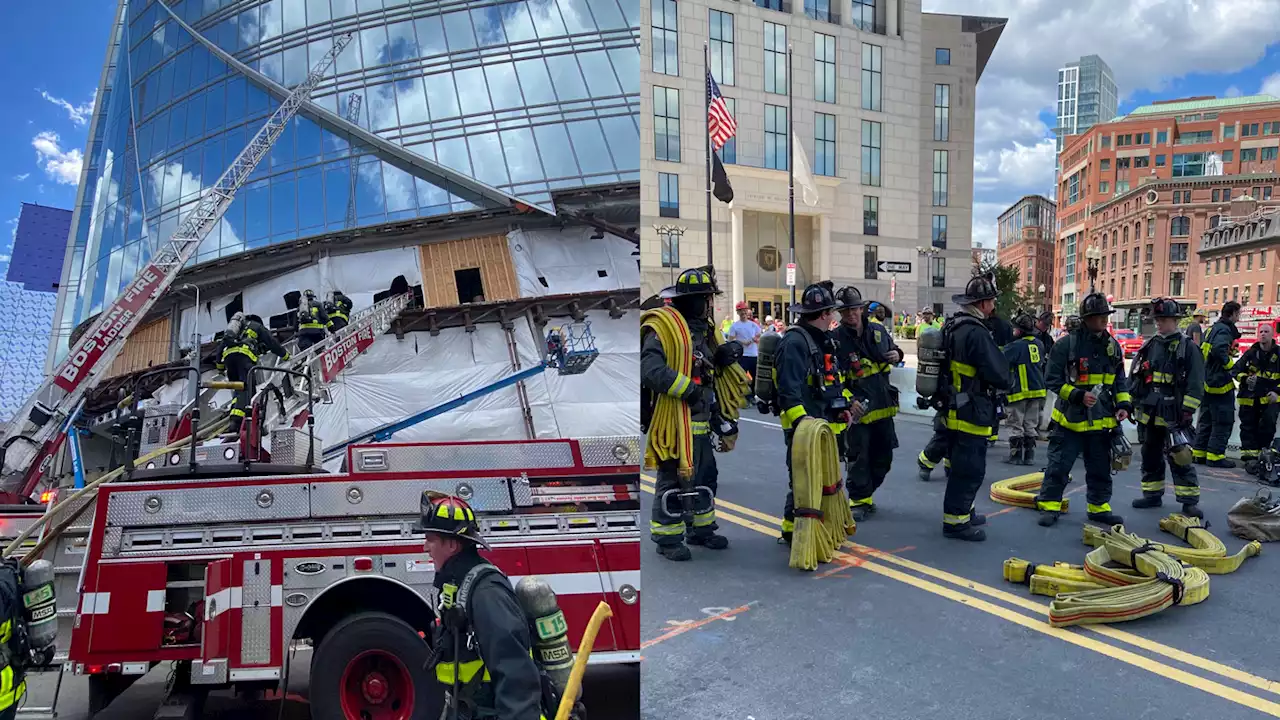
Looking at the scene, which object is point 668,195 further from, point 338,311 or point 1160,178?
point 1160,178

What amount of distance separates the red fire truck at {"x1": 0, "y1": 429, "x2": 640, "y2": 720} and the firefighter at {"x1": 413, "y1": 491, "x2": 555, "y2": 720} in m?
0.24

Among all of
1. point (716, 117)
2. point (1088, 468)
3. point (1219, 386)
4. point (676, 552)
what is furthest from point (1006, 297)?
point (716, 117)

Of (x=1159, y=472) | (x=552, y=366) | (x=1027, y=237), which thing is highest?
(x=1027, y=237)

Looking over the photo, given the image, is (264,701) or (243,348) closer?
(243,348)

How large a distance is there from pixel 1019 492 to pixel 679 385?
4765mm

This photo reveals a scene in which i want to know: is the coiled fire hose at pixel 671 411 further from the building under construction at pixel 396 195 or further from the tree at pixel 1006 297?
the tree at pixel 1006 297

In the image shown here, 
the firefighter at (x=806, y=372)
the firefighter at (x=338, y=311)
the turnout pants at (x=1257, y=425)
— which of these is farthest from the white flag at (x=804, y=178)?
the turnout pants at (x=1257, y=425)

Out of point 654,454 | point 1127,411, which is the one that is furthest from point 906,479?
point 654,454

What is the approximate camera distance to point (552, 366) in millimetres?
2418

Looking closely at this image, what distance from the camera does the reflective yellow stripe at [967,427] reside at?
19.4ft

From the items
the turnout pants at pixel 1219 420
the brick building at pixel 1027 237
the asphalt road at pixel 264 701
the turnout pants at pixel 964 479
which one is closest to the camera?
the asphalt road at pixel 264 701

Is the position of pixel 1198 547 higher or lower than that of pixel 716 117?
lower

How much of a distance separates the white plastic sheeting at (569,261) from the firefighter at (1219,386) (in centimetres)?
910

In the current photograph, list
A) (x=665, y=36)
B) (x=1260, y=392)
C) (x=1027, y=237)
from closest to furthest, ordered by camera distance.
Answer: (x=665, y=36)
(x=1260, y=392)
(x=1027, y=237)
